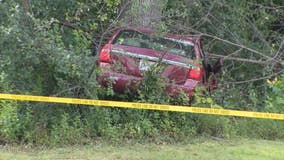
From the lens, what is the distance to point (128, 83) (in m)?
8.26

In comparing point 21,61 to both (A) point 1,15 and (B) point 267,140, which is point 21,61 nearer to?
(A) point 1,15

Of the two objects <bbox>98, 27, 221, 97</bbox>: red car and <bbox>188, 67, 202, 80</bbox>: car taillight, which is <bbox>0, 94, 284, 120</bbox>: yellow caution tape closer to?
<bbox>98, 27, 221, 97</bbox>: red car

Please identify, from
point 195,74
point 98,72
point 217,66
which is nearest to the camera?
point 98,72

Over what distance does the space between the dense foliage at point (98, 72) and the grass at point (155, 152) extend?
314 millimetres

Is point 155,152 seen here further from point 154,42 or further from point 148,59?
point 154,42

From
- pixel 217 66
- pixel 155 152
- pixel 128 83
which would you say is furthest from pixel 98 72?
pixel 217 66

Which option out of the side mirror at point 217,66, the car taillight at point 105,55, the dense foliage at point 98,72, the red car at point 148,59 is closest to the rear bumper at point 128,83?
the red car at point 148,59

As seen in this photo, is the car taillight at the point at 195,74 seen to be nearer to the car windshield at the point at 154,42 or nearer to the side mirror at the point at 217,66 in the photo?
the car windshield at the point at 154,42

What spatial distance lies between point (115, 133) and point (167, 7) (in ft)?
10.8

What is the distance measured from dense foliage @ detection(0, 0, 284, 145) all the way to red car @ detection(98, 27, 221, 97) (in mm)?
188

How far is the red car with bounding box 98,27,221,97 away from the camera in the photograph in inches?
322

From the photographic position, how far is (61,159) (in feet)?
21.1

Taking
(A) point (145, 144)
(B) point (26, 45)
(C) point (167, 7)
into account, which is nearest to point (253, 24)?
(C) point (167, 7)

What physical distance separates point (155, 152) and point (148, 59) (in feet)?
6.45
